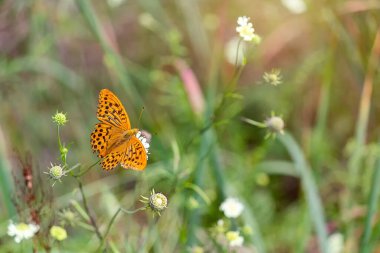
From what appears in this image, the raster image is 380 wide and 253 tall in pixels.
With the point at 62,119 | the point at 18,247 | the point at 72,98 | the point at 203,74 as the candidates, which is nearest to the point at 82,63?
the point at 72,98

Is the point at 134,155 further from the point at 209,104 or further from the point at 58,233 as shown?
the point at 209,104

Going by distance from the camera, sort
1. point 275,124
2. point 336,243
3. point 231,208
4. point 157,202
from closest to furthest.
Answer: point 157,202, point 275,124, point 231,208, point 336,243

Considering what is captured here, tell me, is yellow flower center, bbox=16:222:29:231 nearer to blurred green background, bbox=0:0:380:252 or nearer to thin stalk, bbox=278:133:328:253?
blurred green background, bbox=0:0:380:252

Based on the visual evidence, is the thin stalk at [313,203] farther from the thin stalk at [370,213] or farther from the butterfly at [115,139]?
the butterfly at [115,139]

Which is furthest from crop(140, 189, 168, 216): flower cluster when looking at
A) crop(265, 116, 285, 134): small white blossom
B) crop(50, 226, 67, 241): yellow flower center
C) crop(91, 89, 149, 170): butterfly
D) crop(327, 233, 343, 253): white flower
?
crop(327, 233, 343, 253): white flower

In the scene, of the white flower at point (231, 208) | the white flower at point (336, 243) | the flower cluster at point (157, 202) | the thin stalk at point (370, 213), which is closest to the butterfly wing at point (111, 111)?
the flower cluster at point (157, 202)

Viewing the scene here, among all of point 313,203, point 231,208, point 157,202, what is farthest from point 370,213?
point 157,202
